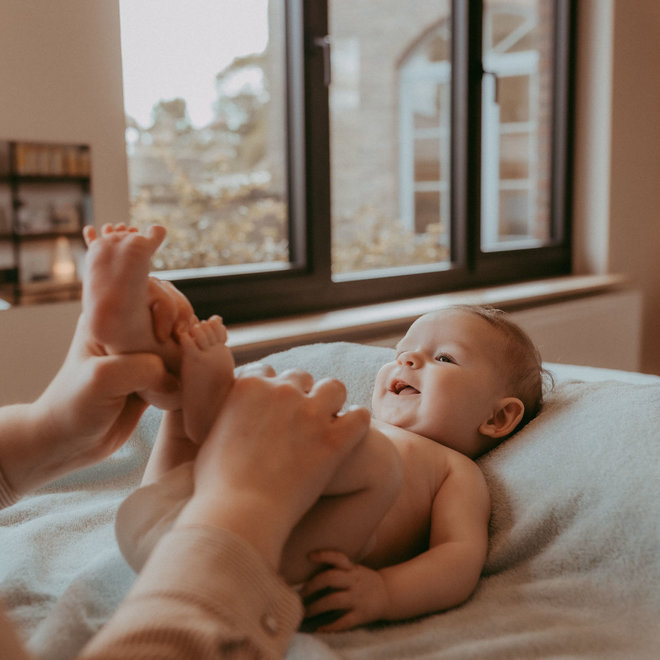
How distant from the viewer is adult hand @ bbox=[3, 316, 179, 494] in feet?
2.52

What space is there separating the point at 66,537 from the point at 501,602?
0.54m

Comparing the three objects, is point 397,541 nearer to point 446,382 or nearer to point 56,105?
point 446,382

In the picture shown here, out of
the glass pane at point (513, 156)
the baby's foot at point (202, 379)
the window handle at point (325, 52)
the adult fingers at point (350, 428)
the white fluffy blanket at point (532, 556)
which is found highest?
the window handle at point (325, 52)

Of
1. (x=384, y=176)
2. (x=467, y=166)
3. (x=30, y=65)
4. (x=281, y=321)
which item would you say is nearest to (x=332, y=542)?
(x=30, y=65)

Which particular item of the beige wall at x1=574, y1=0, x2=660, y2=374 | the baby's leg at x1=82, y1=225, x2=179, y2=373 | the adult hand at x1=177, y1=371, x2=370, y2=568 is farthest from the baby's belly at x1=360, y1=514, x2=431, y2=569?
the beige wall at x1=574, y1=0, x2=660, y2=374

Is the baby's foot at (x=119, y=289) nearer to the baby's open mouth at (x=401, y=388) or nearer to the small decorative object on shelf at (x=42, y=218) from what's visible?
the baby's open mouth at (x=401, y=388)

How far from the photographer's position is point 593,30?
3.47 metres

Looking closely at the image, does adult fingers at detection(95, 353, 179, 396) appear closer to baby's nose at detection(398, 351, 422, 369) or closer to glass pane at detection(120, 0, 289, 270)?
baby's nose at detection(398, 351, 422, 369)

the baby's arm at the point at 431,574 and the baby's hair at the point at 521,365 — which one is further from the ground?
the baby's hair at the point at 521,365

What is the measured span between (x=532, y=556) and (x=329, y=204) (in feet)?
5.64

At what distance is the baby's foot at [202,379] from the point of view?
0.76 m

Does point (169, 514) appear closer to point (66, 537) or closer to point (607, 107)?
point (66, 537)

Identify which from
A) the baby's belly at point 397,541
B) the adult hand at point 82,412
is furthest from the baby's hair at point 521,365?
the adult hand at point 82,412

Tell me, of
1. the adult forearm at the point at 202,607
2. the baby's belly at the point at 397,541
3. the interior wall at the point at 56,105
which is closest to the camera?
the adult forearm at the point at 202,607
